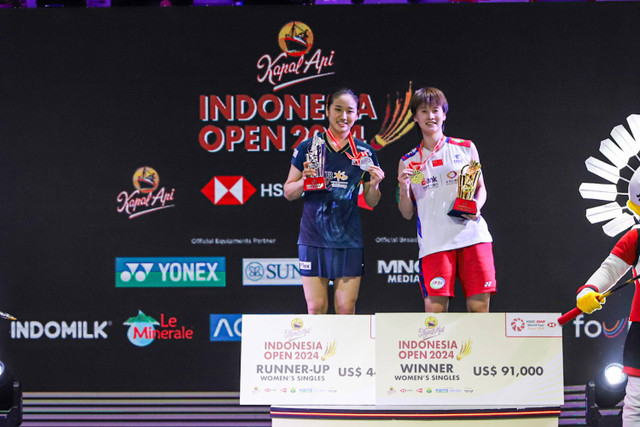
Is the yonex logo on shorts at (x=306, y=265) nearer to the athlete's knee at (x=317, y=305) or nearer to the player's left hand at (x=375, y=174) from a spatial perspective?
the athlete's knee at (x=317, y=305)

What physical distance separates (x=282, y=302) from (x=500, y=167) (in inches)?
66.4

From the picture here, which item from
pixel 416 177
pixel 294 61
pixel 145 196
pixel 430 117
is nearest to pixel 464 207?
pixel 416 177

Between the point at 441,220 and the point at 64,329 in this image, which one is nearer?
the point at 441,220

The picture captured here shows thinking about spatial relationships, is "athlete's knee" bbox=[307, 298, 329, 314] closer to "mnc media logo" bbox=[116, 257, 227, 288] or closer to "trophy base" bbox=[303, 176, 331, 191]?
"trophy base" bbox=[303, 176, 331, 191]

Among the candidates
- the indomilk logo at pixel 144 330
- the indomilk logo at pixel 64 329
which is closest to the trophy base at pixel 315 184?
the indomilk logo at pixel 144 330

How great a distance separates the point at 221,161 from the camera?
14.2 ft

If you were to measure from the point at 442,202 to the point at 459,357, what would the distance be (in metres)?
0.84

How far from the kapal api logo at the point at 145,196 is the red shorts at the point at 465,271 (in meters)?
1.88

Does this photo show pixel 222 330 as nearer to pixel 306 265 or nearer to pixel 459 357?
pixel 306 265

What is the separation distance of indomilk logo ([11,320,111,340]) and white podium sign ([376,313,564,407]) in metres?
2.21

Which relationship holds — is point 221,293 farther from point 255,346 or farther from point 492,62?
point 492,62

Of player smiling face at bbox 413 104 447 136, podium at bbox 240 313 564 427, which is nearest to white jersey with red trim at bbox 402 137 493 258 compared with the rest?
player smiling face at bbox 413 104 447 136

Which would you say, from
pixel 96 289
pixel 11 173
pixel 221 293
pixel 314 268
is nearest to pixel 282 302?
pixel 221 293

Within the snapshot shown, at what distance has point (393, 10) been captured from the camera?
4250mm
